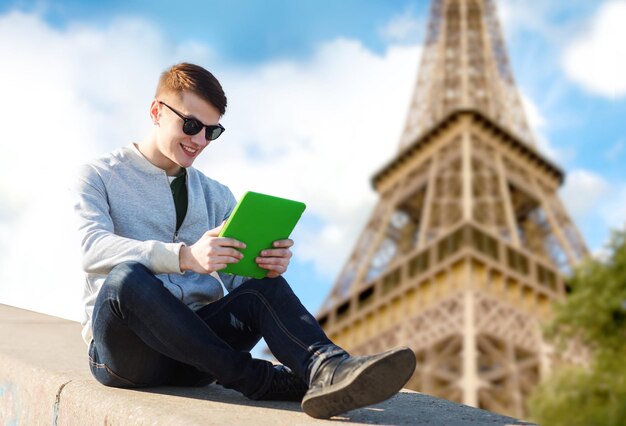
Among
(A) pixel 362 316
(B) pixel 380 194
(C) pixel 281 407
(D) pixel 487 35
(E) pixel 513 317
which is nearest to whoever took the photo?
(C) pixel 281 407

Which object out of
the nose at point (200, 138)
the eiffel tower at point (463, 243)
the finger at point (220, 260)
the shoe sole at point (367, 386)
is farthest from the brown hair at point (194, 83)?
the eiffel tower at point (463, 243)

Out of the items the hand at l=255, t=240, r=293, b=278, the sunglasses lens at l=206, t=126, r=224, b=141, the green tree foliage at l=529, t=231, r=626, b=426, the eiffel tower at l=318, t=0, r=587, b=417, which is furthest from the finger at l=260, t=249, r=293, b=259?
the eiffel tower at l=318, t=0, r=587, b=417

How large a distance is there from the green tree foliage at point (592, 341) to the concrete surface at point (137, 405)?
35.5ft

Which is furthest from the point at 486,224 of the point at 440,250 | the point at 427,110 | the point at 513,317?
the point at 427,110

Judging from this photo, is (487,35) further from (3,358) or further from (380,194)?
(3,358)

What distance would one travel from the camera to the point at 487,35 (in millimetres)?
31203

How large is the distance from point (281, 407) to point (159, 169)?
1.04 metres

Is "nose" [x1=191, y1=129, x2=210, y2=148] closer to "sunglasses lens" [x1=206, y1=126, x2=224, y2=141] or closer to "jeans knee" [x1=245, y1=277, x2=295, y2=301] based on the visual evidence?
"sunglasses lens" [x1=206, y1=126, x2=224, y2=141]

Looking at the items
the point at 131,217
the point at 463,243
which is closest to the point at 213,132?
the point at 131,217

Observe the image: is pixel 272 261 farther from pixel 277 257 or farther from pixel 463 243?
pixel 463 243

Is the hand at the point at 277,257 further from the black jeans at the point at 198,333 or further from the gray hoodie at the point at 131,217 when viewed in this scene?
the gray hoodie at the point at 131,217

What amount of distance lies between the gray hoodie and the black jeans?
108mm

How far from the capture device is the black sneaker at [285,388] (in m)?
2.67

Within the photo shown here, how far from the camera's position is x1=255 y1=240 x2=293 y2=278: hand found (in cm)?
258
